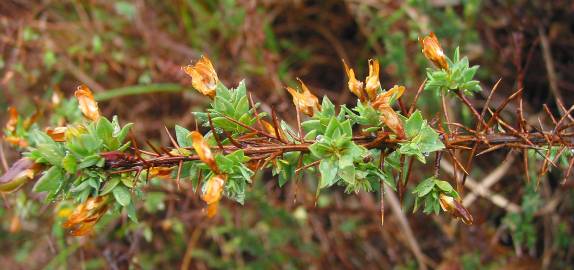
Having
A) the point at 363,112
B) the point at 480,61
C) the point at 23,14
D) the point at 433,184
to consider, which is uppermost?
the point at 23,14

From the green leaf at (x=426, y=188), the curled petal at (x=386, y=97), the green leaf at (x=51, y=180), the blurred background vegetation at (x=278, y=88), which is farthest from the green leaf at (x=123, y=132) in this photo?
the blurred background vegetation at (x=278, y=88)

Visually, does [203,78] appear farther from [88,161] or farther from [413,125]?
[413,125]

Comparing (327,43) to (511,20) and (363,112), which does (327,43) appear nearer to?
(511,20)

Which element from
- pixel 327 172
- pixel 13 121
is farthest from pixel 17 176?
pixel 13 121

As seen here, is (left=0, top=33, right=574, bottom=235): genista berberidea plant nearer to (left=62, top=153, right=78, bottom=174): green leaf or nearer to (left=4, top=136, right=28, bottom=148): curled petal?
(left=62, top=153, right=78, bottom=174): green leaf

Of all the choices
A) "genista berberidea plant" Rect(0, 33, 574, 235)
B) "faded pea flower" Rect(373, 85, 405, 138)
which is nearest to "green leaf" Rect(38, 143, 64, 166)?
"genista berberidea plant" Rect(0, 33, 574, 235)

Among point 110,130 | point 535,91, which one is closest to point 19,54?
point 110,130

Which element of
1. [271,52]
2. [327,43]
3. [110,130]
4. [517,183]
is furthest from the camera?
[327,43]
